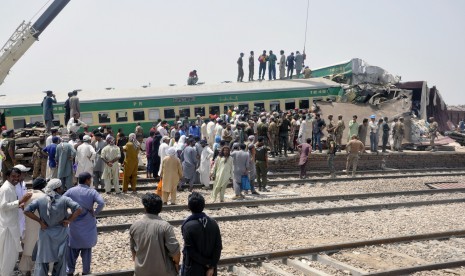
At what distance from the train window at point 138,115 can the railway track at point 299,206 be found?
1253 cm

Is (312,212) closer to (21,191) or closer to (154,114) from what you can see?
(21,191)

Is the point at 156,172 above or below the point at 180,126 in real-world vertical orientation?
below

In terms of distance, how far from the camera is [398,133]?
2411 cm

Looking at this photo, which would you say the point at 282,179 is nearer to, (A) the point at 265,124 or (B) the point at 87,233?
(A) the point at 265,124

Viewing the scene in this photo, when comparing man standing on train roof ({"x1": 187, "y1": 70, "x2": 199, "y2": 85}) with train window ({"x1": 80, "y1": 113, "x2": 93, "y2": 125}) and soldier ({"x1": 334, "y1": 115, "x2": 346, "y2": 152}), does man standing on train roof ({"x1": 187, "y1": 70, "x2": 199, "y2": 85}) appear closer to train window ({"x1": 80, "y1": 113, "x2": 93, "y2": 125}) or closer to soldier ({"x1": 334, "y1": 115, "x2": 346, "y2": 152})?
train window ({"x1": 80, "y1": 113, "x2": 93, "y2": 125})

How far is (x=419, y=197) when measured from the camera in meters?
16.3

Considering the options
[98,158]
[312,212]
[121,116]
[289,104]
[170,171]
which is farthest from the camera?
[289,104]

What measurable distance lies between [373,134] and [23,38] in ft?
49.4

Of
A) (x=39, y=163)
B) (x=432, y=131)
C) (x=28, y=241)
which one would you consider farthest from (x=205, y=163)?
(x=432, y=131)

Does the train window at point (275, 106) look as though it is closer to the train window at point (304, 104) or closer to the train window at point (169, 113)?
the train window at point (304, 104)

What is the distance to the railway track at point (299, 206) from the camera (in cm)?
1262

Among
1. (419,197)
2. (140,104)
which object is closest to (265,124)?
(419,197)

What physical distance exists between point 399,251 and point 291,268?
2.36m

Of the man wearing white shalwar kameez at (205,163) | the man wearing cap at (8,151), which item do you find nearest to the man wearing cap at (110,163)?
the man wearing cap at (8,151)
